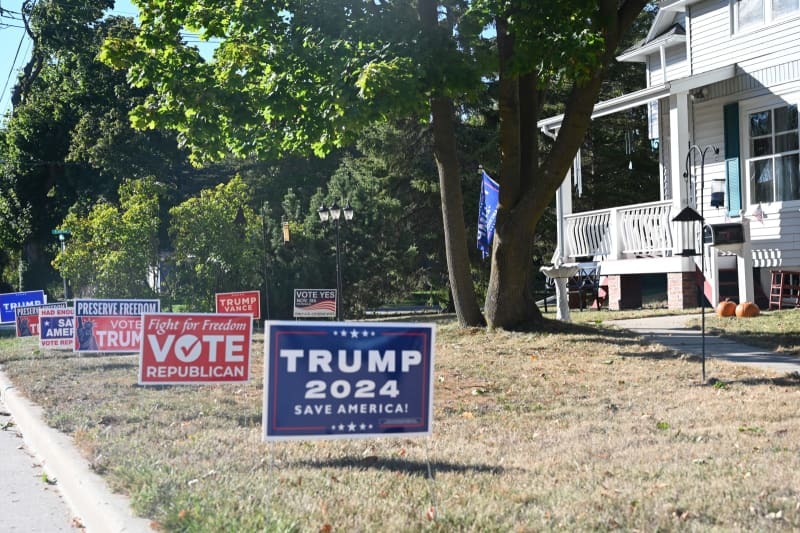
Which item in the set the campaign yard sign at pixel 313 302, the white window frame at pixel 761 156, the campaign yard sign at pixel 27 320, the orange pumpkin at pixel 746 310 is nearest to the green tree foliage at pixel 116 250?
the campaign yard sign at pixel 27 320

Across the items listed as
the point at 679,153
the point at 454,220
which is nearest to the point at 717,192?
the point at 679,153

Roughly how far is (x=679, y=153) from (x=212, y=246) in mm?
16269

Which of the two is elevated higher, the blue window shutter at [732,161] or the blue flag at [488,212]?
the blue window shutter at [732,161]

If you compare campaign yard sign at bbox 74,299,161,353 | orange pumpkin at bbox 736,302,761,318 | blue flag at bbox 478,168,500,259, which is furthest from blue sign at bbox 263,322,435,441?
orange pumpkin at bbox 736,302,761,318

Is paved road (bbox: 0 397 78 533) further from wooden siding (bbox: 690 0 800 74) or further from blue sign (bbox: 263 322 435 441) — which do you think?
wooden siding (bbox: 690 0 800 74)

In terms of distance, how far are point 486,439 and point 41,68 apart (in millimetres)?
48261

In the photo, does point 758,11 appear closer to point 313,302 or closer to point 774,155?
point 774,155

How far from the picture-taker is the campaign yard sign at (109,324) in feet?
49.0

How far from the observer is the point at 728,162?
20.3 meters

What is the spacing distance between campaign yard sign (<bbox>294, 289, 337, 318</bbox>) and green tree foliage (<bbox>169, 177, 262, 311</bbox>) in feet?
23.6

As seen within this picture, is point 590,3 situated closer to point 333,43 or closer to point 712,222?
point 333,43

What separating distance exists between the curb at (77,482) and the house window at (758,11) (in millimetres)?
15985

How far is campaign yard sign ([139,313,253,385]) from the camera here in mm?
9219

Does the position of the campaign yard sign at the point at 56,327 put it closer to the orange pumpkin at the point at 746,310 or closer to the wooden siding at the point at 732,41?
the orange pumpkin at the point at 746,310
